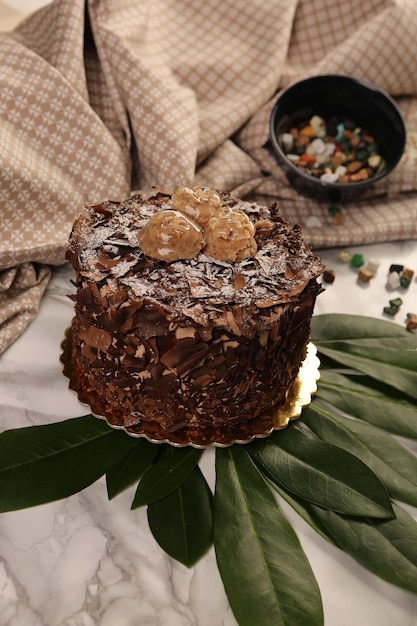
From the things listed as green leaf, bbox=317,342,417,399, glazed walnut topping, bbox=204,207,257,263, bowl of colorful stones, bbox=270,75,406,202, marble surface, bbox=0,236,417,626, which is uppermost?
glazed walnut topping, bbox=204,207,257,263

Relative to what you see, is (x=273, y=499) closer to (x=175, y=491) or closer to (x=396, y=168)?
(x=175, y=491)

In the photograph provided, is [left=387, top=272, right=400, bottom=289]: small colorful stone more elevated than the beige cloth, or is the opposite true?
the beige cloth

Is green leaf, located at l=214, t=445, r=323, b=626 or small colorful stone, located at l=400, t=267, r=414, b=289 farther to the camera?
small colorful stone, located at l=400, t=267, r=414, b=289

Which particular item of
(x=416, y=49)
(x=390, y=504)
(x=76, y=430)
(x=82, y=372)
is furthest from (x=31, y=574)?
(x=416, y=49)

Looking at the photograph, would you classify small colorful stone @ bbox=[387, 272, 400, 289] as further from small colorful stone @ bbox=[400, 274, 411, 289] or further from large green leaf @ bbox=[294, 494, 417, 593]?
large green leaf @ bbox=[294, 494, 417, 593]

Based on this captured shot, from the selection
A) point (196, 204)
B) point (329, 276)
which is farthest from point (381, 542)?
point (329, 276)

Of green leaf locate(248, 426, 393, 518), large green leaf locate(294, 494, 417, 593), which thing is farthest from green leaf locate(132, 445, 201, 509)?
large green leaf locate(294, 494, 417, 593)

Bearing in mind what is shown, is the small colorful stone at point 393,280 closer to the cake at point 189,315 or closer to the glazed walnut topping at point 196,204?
the cake at point 189,315
